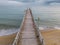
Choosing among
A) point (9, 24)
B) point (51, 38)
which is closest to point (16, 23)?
point (9, 24)

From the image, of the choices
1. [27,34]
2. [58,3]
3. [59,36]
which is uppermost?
[27,34]

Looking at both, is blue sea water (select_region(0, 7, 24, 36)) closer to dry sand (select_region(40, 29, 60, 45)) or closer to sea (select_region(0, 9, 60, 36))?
sea (select_region(0, 9, 60, 36))

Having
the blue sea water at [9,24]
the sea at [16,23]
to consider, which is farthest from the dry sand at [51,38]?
the blue sea water at [9,24]

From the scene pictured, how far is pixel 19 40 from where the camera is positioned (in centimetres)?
1034

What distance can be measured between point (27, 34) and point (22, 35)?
1.56ft

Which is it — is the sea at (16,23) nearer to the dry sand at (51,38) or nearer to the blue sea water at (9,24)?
the blue sea water at (9,24)

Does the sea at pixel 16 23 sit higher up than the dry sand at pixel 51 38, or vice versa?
the dry sand at pixel 51 38

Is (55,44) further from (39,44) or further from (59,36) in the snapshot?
(39,44)

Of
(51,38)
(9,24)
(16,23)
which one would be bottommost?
(16,23)

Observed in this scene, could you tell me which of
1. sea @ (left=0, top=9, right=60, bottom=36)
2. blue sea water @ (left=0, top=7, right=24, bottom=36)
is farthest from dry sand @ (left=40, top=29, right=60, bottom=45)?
blue sea water @ (left=0, top=7, right=24, bottom=36)

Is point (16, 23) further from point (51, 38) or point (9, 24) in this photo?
point (51, 38)

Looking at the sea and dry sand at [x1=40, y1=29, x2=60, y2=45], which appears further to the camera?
the sea

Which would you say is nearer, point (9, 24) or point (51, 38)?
point (51, 38)

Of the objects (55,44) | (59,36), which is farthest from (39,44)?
(59,36)
